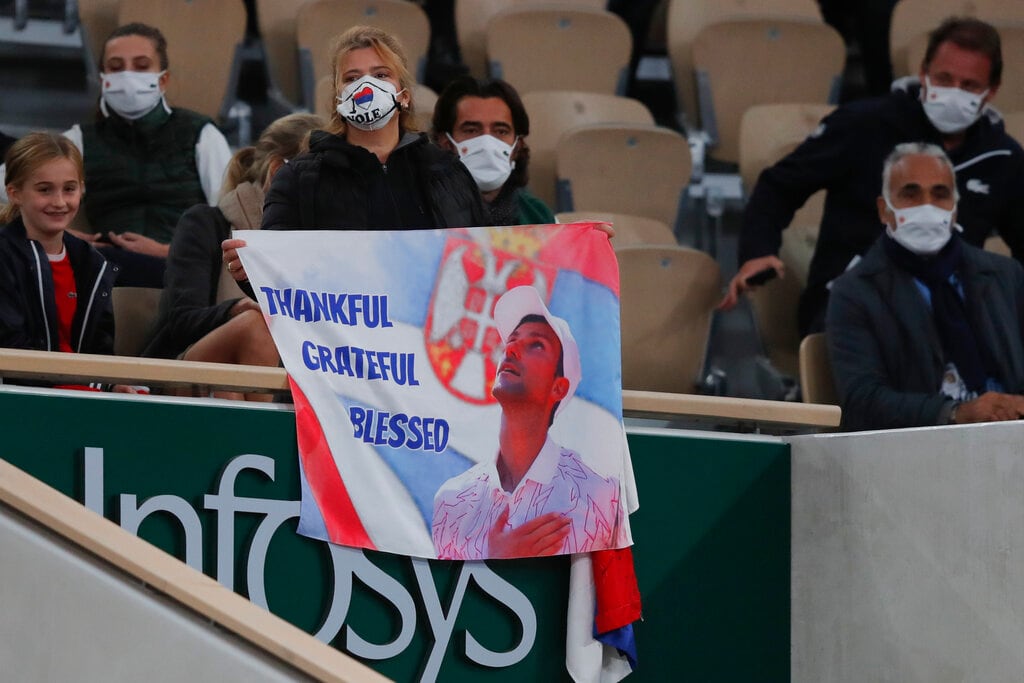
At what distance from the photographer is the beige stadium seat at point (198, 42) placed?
5.83 metres

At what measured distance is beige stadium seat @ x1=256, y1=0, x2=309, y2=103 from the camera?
630cm

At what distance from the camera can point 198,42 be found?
5.89 metres

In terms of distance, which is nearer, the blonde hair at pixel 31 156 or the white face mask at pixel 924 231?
the blonde hair at pixel 31 156

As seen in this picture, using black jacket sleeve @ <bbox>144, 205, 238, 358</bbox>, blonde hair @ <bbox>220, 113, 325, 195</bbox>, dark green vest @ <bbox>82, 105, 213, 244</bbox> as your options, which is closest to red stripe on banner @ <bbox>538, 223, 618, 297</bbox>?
black jacket sleeve @ <bbox>144, 205, 238, 358</bbox>

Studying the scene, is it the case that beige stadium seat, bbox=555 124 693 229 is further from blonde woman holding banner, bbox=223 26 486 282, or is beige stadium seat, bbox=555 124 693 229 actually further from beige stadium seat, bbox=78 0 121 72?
blonde woman holding banner, bbox=223 26 486 282

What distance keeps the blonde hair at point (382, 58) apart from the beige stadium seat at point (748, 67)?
8.88 ft

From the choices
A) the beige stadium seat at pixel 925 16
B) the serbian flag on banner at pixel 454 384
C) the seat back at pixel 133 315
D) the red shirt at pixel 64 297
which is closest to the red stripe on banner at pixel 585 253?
the serbian flag on banner at pixel 454 384

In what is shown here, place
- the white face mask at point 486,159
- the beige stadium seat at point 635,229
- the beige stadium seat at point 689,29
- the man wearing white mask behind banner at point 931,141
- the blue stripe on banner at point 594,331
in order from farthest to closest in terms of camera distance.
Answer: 1. the beige stadium seat at point 689,29
2. the beige stadium seat at point 635,229
3. the man wearing white mask behind banner at point 931,141
4. the white face mask at point 486,159
5. the blue stripe on banner at point 594,331

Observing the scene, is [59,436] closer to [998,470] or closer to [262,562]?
[262,562]

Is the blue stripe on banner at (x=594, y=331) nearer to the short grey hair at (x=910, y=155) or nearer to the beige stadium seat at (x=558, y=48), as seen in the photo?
the short grey hair at (x=910, y=155)

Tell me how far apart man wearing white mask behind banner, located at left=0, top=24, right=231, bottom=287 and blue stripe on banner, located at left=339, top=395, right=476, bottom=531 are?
1.63 meters

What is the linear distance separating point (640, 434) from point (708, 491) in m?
0.19

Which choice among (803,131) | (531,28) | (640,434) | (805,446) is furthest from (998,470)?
(531,28)

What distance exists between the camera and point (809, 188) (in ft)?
16.8
